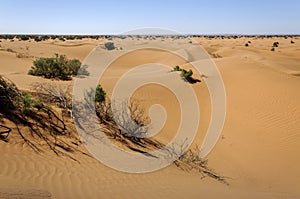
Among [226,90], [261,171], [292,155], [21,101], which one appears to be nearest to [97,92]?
[21,101]

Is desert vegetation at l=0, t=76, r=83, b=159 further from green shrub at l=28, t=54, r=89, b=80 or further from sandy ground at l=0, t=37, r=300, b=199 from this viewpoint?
green shrub at l=28, t=54, r=89, b=80

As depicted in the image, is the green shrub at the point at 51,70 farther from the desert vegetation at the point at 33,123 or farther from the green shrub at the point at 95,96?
the desert vegetation at the point at 33,123

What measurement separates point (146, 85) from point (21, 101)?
6.74 m

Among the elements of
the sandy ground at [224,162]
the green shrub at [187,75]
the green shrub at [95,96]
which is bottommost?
the sandy ground at [224,162]

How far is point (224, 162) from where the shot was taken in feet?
25.8

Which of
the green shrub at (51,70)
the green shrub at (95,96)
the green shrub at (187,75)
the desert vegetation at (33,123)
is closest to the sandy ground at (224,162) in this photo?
the desert vegetation at (33,123)

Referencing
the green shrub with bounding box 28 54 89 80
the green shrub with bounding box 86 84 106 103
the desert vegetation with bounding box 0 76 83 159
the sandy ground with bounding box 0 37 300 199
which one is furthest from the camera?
the green shrub with bounding box 28 54 89 80

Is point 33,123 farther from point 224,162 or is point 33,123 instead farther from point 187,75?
point 187,75

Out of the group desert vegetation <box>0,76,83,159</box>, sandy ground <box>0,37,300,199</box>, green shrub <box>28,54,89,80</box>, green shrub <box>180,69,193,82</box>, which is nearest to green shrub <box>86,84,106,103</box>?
desert vegetation <box>0,76,83,159</box>

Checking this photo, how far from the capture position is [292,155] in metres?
8.53

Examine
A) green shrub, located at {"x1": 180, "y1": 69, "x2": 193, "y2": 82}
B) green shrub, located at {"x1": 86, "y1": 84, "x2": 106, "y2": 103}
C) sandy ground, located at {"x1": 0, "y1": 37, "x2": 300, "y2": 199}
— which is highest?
green shrub, located at {"x1": 86, "y1": 84, "x2": 106, "y2": 103}

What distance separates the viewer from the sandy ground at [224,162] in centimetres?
488

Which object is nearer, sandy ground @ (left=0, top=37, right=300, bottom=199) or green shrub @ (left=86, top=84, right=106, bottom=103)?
sandy ground @ (left=0, top=37, right=300, bottom=199)

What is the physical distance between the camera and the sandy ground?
4879mm
